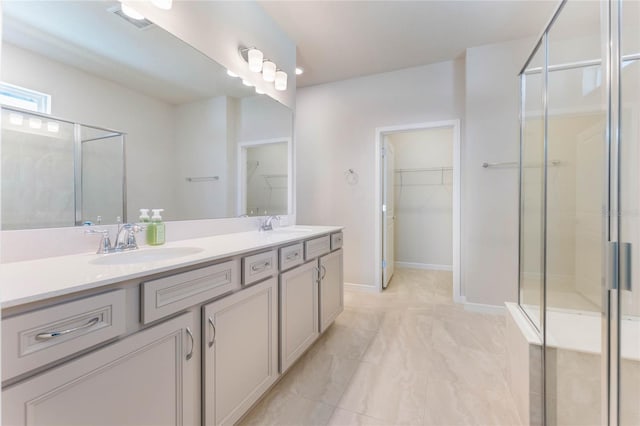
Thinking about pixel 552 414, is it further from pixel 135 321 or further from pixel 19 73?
pixel 19 73

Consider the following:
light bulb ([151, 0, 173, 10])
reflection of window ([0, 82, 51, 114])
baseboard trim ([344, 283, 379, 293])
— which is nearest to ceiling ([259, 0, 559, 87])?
light bulb ([151, 0, 173, 10])

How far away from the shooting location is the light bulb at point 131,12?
1.28 meters

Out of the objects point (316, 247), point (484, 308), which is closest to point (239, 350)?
point (316, 247)

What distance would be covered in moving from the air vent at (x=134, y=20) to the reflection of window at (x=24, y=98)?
526mm

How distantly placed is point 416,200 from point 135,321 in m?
4.38

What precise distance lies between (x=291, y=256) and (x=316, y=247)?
0.35 meters

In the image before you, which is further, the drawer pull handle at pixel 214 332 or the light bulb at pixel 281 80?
the light bulb at pixel 281 80

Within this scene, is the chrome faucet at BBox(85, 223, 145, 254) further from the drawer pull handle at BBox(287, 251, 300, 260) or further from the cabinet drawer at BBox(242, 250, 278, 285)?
the drawer pull handle at BBox(287, 251, 300, 260)

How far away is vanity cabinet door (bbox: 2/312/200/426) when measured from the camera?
0.62 metres

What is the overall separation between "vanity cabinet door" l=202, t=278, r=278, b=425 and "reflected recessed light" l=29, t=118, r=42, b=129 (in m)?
0.93

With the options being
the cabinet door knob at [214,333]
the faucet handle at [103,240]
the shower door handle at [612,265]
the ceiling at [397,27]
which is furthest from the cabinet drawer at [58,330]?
the ceiling at [397,27]

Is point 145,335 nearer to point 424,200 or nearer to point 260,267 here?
point 260,267

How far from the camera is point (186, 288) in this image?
3.22ft

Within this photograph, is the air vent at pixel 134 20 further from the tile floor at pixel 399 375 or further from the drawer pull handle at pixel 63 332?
the tile floor at pixel 399 375
